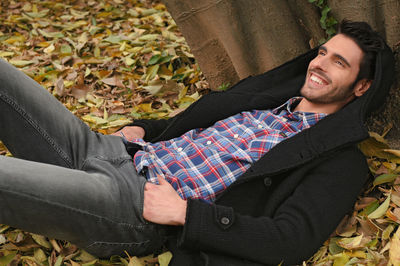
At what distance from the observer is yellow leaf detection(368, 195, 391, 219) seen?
2498mm

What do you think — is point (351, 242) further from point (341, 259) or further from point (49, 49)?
point (49, 49)

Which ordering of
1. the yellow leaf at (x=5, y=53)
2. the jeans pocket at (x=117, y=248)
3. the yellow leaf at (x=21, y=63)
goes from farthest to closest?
the yellow leaf at (x=5, y=53) → the yellow leaf at (x=21, y=63) → the jeans pocket at (x=117, y=248)

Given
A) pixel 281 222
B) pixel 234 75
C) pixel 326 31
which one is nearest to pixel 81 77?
pixel 234 75

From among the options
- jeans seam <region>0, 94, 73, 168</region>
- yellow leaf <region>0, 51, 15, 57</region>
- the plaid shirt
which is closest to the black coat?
the plaid shirt

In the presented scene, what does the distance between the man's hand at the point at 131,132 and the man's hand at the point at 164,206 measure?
645 millimetres

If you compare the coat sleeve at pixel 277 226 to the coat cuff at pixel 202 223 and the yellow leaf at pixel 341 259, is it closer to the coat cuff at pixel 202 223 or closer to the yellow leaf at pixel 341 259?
the coat cuff at pixel 202 223

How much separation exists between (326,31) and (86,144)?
1.79 m

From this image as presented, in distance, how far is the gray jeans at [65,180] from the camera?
2043 millimetres

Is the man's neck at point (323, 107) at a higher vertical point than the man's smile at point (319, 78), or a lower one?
lower

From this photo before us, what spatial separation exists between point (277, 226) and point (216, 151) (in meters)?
0.61

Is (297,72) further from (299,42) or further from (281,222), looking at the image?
(281,222)

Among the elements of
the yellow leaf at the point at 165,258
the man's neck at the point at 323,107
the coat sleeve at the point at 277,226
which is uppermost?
the man's neck at the point at 323,107

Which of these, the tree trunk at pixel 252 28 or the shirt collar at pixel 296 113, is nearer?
the shirt collar at pixel 296 113

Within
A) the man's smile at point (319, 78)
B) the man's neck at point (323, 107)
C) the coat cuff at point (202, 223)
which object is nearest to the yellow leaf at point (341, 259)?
the coat cuff at point (202, 223)
